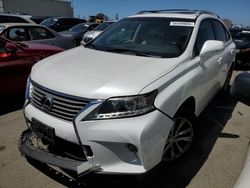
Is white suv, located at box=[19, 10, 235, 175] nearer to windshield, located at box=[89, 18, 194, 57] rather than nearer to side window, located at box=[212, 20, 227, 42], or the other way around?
windshield, located at box=[89, 18, 194, 57]

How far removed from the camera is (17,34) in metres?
7.27

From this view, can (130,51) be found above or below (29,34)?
above

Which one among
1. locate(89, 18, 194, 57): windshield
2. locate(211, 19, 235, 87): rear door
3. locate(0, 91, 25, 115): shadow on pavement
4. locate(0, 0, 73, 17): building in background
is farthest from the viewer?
locate(0, 0, 73, 17): building in background

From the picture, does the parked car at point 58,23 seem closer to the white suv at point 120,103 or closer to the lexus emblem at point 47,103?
the white suv at point 120,103

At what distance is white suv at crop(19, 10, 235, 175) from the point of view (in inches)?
93.7

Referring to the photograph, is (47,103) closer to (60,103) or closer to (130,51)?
(60,103)

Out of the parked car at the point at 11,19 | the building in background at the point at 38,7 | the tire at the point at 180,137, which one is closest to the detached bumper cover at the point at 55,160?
the tire at the point at 180,137

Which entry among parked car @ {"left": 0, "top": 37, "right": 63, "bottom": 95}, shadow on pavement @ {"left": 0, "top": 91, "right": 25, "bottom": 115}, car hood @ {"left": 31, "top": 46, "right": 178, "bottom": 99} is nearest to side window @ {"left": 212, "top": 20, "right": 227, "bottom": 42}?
car hood @ {"left": 31, "top": 46, "right": 178, "bottom": 99}

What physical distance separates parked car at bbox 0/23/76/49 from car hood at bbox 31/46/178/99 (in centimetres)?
429

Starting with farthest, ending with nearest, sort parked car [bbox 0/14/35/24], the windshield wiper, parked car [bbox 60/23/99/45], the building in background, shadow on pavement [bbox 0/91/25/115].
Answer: the building in background
parked car [bbox 60/23/99/45]
parked car [bbox 0/14/35/24]
shadow on pavement [bbox 0/91/25/115]
the windshield wiper

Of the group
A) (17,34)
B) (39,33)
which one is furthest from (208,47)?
(39,33)

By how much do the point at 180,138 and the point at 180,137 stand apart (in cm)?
1

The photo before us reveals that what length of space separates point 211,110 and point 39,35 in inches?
205

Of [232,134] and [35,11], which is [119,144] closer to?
[232,134]
